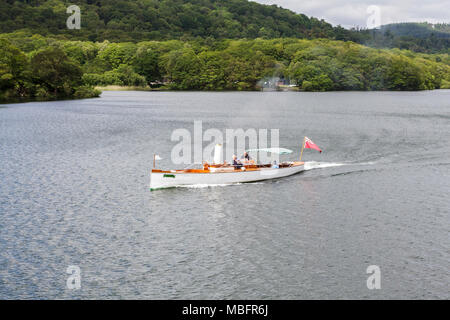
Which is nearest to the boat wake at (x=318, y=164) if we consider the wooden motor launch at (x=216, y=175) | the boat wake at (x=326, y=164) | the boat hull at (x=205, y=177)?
the boat wake at (x=326, y=164)

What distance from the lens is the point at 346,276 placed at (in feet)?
112

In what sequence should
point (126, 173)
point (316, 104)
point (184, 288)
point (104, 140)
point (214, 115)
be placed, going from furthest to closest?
point (316, 104) → point (214, 115) → point (104, 140) → point (126, 173) → point (184, 288)

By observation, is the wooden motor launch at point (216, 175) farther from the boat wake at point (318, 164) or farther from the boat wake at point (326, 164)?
the boat wake at point (326, 164)

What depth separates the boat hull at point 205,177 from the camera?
5538 centimetres

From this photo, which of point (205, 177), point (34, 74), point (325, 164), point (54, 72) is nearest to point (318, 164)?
point (325, 164)

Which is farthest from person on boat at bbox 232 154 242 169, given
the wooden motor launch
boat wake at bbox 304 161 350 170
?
boat wake at bbox 304 161 350 170

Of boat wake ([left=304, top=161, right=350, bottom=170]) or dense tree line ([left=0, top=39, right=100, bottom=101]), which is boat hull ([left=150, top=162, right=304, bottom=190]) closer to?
boat wake ([left=304, top=161, right=350, bottom=170])

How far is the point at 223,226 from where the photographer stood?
146ft

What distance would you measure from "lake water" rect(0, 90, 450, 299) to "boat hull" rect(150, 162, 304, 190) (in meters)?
1.09

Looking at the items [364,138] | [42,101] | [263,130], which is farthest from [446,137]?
[42,101]

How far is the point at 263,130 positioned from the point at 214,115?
3264 centimetres

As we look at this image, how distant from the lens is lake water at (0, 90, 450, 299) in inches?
1297

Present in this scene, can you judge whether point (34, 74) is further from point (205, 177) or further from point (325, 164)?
point (205, 177)

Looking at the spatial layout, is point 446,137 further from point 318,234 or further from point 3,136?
point 3,136
